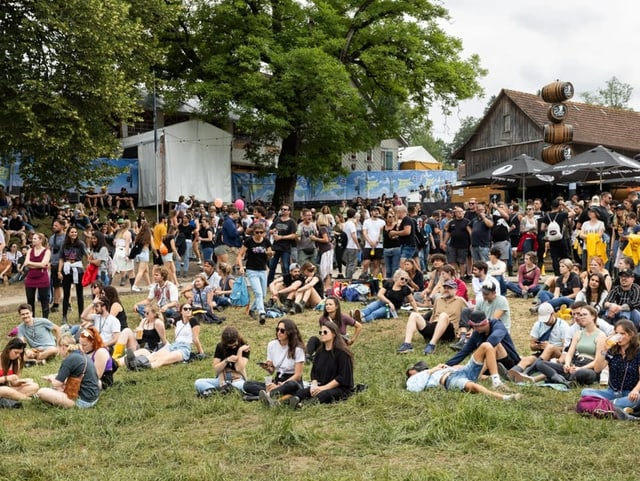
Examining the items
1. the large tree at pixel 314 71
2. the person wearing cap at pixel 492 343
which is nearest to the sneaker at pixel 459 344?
the person wearing cap at pixel 492 343

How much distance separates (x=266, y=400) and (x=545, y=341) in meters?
4.23

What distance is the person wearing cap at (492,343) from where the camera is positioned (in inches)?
354

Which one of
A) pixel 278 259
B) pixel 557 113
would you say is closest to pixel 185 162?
pixel 278 259

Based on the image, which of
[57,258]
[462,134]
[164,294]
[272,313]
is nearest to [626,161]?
[272,313]

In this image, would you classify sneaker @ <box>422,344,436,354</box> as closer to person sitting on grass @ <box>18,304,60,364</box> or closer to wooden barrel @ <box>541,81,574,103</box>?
person sitting on grass @ <box>18,304,60,364</box>

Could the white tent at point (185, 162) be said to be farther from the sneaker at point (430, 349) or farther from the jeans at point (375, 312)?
the sneaker at point (430, 349)

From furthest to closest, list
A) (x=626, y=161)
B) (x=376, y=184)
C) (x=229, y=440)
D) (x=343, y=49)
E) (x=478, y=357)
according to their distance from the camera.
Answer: (x=376, y=184)
(x=343, y=49)
(x=626, y=161)
(x=478, y=357)
(x=229, y=440)

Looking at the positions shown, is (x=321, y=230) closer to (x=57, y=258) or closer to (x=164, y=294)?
(x=164, y=294)

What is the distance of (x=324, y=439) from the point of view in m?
7.20

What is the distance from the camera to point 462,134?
12638 centimetres

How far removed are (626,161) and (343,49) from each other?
47.5ft

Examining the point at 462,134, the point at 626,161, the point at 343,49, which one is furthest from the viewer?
the point at 462,134

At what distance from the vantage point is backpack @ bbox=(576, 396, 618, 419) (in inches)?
294

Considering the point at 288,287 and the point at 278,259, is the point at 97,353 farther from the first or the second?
the point at 278,259
